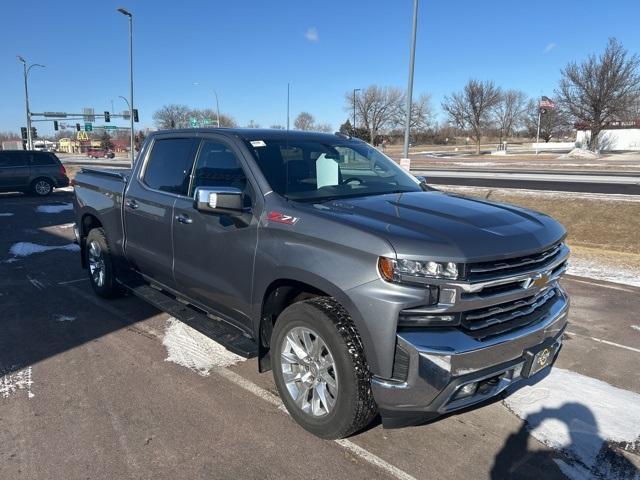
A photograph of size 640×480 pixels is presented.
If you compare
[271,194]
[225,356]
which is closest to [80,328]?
[225,356]

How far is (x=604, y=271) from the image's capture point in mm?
7980

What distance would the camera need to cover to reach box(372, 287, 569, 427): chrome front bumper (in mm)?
2602

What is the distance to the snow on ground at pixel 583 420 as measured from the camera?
304 cm

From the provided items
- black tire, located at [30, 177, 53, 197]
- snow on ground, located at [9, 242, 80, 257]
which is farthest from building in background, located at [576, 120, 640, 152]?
snow on ground, located at [9, 242, 80, 257]

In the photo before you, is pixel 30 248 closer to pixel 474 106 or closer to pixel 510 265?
pixel 510 265

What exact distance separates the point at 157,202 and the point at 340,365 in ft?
8.39

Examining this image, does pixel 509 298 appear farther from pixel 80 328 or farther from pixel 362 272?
pixel 80 328

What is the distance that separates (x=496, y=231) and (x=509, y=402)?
1511 mm

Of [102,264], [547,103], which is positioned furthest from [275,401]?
[547,103]

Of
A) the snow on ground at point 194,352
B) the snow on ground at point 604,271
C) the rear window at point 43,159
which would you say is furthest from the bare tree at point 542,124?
the snow on ground at point 194,352

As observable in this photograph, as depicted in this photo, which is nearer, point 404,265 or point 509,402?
point 404,265

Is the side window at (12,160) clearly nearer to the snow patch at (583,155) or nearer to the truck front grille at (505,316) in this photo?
the truck front grille at (505,316)

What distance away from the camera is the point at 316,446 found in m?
3.16

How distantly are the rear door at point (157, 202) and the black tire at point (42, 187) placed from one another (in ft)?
53.3
